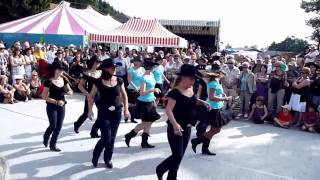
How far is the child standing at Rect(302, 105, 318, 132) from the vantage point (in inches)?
389

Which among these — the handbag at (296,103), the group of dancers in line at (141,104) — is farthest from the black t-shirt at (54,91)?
the handbag at (296,103)

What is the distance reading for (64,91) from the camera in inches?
269

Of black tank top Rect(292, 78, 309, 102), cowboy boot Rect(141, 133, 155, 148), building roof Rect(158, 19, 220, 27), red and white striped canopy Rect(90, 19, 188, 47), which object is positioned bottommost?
cowboy boot Rect(141, 133, 155, 148)

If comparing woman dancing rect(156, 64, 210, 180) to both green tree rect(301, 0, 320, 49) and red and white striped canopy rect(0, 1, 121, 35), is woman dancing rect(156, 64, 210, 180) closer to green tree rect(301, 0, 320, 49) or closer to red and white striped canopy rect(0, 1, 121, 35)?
red and white striped canopy rect(0, 1, 121, 35)

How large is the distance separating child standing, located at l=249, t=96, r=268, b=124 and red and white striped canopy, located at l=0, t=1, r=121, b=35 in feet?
37.8

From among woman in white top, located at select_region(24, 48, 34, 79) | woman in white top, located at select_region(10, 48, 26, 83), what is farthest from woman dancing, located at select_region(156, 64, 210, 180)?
woman in white top, located at select_region(24, 48, 34, 79)

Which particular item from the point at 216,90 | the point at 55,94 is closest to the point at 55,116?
the point at 55,94

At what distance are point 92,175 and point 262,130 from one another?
5104 millimetres

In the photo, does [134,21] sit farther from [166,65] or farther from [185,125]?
[185,125]

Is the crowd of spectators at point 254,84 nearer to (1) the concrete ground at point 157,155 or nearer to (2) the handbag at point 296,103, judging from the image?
(2) the handbag at point 296,103

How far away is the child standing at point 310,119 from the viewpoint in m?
9.88

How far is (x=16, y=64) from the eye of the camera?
12602 millimetres

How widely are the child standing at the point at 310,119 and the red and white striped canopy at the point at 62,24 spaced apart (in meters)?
12.7

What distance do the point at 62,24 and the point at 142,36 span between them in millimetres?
6184
